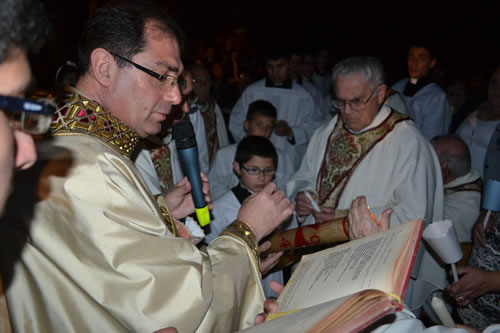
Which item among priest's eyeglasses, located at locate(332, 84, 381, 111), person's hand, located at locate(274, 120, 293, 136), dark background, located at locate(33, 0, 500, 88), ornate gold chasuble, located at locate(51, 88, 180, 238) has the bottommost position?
person's hand, located at locate(274, 120, 293, 136)

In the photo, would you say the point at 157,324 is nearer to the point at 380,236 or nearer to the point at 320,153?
the point at 380,236

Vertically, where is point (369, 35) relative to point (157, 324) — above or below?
above

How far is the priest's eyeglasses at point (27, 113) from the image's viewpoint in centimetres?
86

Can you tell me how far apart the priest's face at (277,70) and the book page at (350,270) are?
483 cm

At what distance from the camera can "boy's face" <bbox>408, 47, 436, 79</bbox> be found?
6309 millimetres

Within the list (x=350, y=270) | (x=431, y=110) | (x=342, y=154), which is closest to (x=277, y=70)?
(x=431, y=110)

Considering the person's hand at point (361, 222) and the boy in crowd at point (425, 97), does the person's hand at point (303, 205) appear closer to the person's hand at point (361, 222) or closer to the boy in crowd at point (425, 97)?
the person's hand at point (361, 222)

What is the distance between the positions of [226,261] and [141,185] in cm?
43

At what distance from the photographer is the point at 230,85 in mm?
8969

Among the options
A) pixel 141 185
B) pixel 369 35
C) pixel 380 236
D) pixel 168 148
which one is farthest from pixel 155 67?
pixel 369 35

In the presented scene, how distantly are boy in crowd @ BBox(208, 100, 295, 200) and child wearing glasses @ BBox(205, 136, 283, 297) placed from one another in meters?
0.74

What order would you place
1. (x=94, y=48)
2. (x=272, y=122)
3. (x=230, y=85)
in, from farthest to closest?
(x=230, y=85) < (x=272, y=122) < (x=94, y=48)

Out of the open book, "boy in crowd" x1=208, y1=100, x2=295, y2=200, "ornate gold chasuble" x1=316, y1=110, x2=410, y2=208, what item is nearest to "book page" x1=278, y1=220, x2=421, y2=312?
the open book

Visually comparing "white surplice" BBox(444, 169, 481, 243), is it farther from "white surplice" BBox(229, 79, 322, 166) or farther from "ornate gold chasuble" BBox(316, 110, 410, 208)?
"white surplice" BBox(229, 79, 322, 166)
